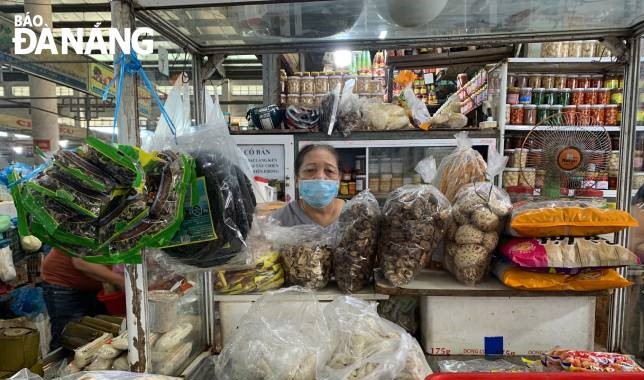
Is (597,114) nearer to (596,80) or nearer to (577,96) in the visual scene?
(577,96)

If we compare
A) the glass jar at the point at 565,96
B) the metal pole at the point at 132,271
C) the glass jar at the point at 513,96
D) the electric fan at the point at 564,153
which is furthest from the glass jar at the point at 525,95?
the metal pole at the point at 132,271

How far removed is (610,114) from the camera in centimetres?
365

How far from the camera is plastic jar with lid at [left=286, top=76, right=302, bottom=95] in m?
3.95

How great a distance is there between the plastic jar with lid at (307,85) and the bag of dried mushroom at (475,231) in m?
2.97

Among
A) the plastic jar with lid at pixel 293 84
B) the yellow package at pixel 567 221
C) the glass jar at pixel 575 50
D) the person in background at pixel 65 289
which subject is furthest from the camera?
the plastic jar with lid at pixel 293 84

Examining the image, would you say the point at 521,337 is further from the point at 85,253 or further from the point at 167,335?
the point at 85,253

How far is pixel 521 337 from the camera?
1252 millimetres

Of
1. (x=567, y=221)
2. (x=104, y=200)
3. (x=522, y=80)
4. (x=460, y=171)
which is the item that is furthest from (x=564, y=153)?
(x=104, y=200)

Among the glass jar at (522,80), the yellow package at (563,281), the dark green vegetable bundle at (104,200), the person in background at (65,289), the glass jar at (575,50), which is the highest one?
the glass jar at (575,50)

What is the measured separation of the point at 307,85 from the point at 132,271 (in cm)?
325

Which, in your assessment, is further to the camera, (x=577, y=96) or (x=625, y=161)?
(x=577, y=96)

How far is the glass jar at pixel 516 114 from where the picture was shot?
361cm

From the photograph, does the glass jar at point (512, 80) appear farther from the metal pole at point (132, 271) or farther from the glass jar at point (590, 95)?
the metal pole at point (132, 271)

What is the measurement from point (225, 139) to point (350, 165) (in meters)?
2.90
